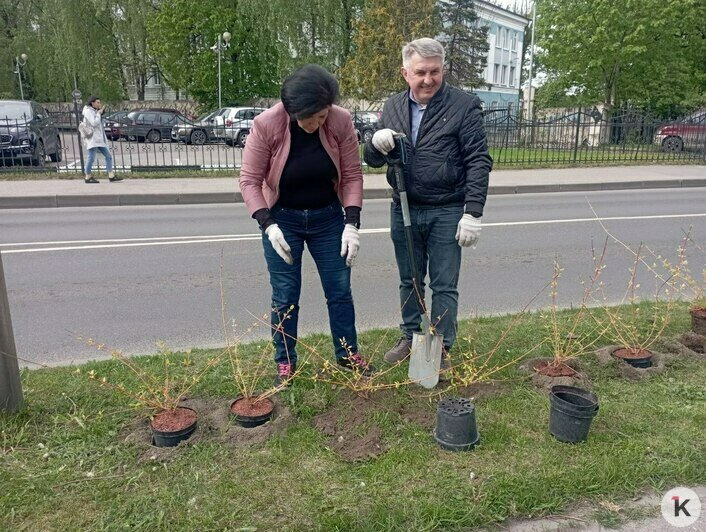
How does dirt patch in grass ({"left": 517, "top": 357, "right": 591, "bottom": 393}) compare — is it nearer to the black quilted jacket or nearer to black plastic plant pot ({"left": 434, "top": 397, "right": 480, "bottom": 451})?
black plastic plant pot ({"left": 434, "top": 397, "right": 480, "bottom": 451})

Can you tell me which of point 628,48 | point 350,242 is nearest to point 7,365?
point 350,242

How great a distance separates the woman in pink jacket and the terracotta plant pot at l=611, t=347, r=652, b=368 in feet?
5.43

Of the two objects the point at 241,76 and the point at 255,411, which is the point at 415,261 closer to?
the point at 255,411

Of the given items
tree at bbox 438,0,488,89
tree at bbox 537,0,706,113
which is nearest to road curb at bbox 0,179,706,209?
tree at bbox 537,0,706,113

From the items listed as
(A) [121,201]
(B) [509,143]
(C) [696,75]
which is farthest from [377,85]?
(C) [696,75]

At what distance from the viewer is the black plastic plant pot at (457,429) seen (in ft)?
8.79

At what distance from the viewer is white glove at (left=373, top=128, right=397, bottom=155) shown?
3.04 metres

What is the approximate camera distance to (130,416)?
3002 mm

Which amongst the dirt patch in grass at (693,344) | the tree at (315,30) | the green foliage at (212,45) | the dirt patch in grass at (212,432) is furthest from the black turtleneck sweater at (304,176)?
the green foliage at (212,45)

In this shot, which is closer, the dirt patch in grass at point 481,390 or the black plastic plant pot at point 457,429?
the black plastic plant pot at point 457,429

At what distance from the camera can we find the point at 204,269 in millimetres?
6289

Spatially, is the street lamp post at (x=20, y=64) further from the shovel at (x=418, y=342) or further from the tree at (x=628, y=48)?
the shovel at (x=418, y=342)

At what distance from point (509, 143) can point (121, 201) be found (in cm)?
1159

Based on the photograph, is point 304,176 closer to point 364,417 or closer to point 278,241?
point 278,241
